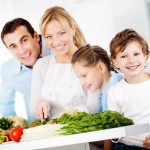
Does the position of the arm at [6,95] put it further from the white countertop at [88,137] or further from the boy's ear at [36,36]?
the white countertop at [88,137]

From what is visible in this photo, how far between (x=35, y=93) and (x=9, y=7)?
2.46 feet

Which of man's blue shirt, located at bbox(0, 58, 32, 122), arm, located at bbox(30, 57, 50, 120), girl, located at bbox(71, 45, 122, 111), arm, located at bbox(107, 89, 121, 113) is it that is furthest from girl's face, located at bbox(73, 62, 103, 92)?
man's blue shirt, located at bbox(0, 58, 32, 122)

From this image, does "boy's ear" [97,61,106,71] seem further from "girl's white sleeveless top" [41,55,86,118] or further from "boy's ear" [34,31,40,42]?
"boy's ear" [34,31,40,42]

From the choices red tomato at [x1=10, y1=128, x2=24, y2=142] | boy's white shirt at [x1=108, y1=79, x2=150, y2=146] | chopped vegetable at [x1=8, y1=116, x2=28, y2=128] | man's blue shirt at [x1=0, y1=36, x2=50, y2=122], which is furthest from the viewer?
man's blue shirt at [x1=0, y1=36, x2=50, y2=122]

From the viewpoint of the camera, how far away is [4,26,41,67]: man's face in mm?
2732

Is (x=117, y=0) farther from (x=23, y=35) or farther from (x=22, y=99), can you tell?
(x=22, y=99)

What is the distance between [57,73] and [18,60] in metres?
0.37

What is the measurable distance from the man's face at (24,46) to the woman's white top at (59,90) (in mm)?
71

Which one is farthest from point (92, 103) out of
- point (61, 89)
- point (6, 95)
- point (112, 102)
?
point (6, 95)

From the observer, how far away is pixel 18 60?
2.77m

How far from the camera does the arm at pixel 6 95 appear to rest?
2.81 m

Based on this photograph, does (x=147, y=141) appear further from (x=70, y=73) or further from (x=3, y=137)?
(x=3, y=137)

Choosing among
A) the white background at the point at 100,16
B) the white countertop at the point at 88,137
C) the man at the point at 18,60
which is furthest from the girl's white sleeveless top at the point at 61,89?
the white countertop at the point at 88,137

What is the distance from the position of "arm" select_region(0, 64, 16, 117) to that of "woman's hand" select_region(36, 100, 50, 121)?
258 millimetres
